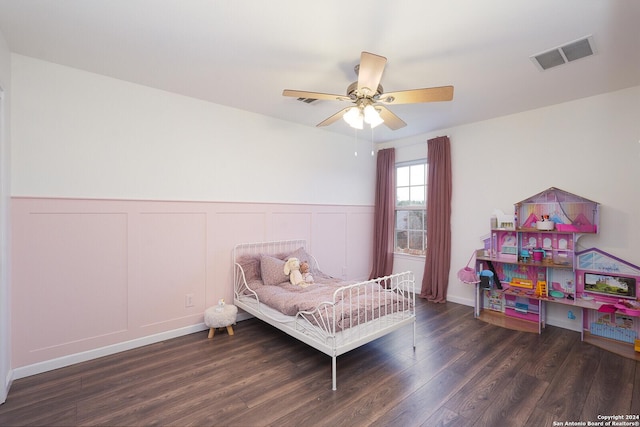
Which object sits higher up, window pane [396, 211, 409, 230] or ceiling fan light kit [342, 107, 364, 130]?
ceiling fan light kit [342, 107, 364, 130]

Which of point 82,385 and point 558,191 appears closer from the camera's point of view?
point 82,385

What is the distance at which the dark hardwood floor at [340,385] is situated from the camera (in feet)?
6.24

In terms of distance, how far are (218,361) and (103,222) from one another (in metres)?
1.72

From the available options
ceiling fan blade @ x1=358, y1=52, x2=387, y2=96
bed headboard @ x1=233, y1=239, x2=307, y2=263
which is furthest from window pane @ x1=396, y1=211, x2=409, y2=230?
ceiling fan blade @ x1=358, y1=52, x2=387, y2=96

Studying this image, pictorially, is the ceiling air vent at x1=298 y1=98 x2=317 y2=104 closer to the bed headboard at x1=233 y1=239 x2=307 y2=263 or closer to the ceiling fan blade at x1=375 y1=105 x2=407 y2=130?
the ceiling fan blade at x1=375 y1=105 x2=407 y2=130

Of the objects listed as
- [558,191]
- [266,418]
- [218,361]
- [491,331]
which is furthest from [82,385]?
[558,191]

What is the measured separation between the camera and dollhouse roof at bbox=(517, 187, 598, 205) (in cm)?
326

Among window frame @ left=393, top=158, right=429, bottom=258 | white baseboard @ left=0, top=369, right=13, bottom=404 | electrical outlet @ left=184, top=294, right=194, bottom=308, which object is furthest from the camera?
window frame @ left=393, top=158, right=429, bottom=258

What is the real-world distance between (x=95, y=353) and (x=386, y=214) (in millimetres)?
4276

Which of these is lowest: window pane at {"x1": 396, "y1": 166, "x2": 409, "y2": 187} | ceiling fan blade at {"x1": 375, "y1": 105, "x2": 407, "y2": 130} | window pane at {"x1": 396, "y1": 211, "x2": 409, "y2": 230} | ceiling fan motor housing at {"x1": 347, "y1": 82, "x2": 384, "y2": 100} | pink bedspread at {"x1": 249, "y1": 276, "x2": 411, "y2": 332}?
pink bedspread at {"x1": 249, "y1": 276, "x2": 411, "y2": 332}

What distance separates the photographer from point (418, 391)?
2176 mm

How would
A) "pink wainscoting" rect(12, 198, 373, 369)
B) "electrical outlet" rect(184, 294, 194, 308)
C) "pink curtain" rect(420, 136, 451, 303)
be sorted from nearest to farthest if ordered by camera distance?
"pink wainscoting" rect(12, 198, 373, 369) < "electrical outlet" rect(184, 294, 194, 308) < "pink curtain" rect(420, 136, 451, 303)

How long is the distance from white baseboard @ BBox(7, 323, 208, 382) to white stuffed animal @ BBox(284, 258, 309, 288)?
3.78 feet

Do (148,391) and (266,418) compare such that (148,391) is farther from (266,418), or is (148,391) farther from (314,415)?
(314,415)
